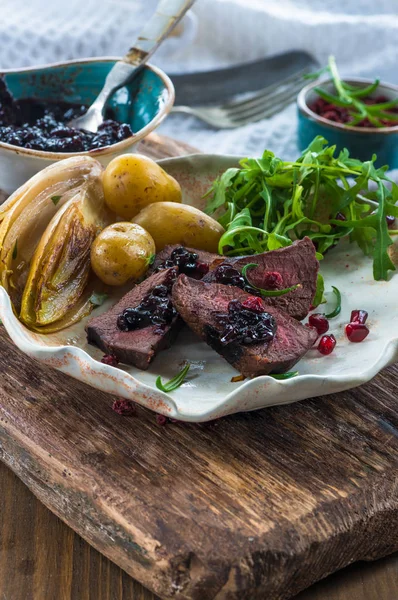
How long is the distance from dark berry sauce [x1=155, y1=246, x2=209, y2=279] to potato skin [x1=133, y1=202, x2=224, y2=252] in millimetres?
187

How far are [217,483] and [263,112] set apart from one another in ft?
12.2

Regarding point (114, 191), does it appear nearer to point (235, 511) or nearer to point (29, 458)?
point (29, 458)

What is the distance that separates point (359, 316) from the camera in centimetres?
278

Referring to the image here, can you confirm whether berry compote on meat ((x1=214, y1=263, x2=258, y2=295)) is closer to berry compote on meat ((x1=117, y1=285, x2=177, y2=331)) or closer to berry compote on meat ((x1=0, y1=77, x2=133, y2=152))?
berry compote on meat ((x1=117, y1=285, x2=177, y2=331))

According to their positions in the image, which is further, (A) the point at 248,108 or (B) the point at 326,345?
(A) the point at 248,108

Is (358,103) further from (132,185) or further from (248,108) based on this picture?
(132,185)

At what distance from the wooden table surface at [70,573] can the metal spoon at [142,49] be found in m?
2.33

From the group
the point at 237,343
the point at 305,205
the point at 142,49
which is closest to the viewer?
the point at 237,343

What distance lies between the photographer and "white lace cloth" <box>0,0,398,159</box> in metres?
5.79

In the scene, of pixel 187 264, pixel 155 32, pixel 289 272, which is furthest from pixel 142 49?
pixel 289 272

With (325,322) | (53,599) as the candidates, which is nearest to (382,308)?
(325,322)

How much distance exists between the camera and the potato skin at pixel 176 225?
310 cm

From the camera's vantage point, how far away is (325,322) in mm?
2803

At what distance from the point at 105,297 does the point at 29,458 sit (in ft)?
2.65
